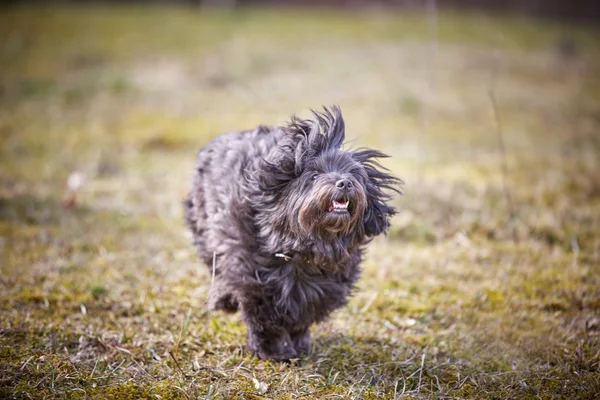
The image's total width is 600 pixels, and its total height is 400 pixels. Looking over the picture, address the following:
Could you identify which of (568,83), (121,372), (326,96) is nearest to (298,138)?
(121,372)

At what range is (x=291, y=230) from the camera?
4.42 m

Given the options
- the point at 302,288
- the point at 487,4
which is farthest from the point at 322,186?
the point at 487,4

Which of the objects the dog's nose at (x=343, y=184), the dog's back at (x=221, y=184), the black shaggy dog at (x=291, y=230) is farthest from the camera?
the dog's back at (x=221, y=184)

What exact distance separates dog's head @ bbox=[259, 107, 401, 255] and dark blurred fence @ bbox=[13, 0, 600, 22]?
18407 mm

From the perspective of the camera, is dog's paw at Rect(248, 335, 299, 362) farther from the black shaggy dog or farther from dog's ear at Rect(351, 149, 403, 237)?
dog's ear at Rect(351, 149, 403, 237)

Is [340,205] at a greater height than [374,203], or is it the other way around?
[340,205]

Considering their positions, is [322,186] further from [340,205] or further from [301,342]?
[301,342]

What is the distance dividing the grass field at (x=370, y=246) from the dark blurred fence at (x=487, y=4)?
3.77 m

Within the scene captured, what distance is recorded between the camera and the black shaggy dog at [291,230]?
14.4 ft

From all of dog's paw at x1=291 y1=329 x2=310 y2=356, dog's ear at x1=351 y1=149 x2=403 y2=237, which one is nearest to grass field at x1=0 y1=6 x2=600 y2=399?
dog's paw at x1=291 y1=329 x2=310 y2=356

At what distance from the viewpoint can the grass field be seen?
177 inches

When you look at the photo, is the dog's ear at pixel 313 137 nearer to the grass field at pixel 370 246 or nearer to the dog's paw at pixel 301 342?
the grass field at pixel 370 246

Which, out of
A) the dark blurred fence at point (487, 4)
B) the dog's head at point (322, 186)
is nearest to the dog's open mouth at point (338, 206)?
the dog's head at point (322, 186)

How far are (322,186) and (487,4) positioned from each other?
66.7 ft
